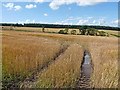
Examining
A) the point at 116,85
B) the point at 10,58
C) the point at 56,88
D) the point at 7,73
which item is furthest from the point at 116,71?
the point at 10,58

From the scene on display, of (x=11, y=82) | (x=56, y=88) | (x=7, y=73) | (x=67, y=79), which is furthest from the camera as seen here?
(x=7, y=73)

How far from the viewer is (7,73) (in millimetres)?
9570

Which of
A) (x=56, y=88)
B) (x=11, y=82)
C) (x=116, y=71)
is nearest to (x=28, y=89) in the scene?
(x=56, y=88)

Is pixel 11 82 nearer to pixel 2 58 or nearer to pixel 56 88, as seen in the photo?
pixel 56 88

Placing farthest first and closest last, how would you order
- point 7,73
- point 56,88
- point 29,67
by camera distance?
point 29,67 < point 7,73 < point 56,88

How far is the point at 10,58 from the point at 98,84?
464 centimetres

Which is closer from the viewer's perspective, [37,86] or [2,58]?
[37,86]

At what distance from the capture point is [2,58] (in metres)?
11.5

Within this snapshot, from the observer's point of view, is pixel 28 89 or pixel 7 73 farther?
pixel 7 73

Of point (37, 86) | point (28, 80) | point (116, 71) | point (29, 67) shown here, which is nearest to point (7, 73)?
point (28, 80)

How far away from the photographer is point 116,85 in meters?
7.45

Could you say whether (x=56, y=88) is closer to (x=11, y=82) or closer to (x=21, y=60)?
(x=11, y=82)

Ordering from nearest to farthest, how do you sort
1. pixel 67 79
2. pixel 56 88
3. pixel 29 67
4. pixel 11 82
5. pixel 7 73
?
1. pixel 56 88
2. pixel 67 79
3. pixel 11 82
4. pixel 7 73
5. pixel 29 67

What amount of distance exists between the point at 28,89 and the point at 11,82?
4.75 feet
